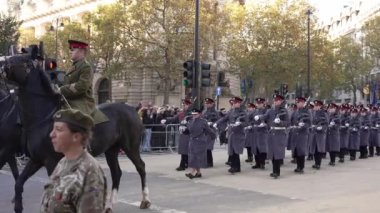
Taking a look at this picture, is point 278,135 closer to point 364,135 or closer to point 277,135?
point 277,135

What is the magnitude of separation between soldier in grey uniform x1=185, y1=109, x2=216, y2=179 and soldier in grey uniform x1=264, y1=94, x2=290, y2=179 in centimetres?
150

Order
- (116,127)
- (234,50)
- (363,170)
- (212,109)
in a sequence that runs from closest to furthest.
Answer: (116,127), (363,170), (212,109), (234,50)

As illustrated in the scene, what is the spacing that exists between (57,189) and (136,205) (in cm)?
651

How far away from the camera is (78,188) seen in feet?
11.1

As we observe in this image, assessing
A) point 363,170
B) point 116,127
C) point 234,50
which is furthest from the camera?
point 234,50

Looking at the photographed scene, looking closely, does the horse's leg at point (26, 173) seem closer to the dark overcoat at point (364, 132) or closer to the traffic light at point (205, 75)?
the traffic light at point (205, 75)

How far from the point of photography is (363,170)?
16.3 metres

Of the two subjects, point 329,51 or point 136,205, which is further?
point 329,51

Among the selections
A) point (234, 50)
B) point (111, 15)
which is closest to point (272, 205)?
point (111, 15)

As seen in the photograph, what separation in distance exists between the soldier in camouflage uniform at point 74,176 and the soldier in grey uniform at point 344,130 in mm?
16607

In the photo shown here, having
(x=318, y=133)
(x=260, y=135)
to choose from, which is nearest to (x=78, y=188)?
(x=260, y=135)

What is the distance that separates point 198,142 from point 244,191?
8.75ft

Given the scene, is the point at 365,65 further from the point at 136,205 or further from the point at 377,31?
the point at 136,205

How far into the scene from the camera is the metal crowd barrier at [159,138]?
22047 mm
